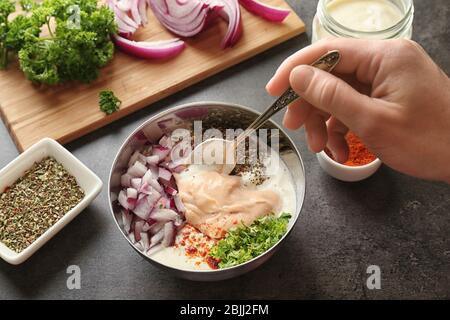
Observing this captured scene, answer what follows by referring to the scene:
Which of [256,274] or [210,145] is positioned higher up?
[210,145]

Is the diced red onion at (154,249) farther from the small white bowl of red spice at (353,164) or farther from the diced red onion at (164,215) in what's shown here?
the small white bowl of red spice at (353,164)

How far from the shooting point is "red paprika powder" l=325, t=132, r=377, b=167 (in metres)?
1.85

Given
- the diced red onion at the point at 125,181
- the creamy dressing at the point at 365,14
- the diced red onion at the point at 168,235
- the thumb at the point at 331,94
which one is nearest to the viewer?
the thumb at the point at 331,94

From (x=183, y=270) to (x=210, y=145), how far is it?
42 centimetres

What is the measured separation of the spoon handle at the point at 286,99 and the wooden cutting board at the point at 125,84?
43 centimetres

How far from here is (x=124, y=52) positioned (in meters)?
2.13

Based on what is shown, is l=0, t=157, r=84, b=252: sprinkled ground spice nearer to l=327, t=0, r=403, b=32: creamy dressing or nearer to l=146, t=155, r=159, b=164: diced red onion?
l=146, t=155, r=159, b=164: diced red onion

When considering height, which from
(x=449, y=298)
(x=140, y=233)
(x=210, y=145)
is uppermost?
(x=210, y=145)

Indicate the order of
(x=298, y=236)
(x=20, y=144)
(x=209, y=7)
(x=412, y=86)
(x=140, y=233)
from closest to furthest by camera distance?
(x=412, y=86)
(x=140, y=233)
(x=298, y=236)
(x=20, y=144)
(x=209, y=7)

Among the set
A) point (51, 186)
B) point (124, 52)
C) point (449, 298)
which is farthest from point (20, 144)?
point (449, 298)

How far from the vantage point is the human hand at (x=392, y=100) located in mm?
1468

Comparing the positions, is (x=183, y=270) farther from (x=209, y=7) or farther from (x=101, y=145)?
(x=209, y=7)

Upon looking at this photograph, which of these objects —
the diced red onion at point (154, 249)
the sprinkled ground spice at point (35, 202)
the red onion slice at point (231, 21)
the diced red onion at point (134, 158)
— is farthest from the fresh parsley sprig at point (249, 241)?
the red onion slice at point (231, 21)

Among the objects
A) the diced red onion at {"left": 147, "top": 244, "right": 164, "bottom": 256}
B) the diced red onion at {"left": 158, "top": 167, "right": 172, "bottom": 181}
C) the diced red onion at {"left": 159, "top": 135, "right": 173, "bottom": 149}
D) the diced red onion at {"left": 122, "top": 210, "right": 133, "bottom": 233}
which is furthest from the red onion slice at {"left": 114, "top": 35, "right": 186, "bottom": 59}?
the diced red onion at {"left": 147, "top": 244, "right": 164, "bottom": 256}
